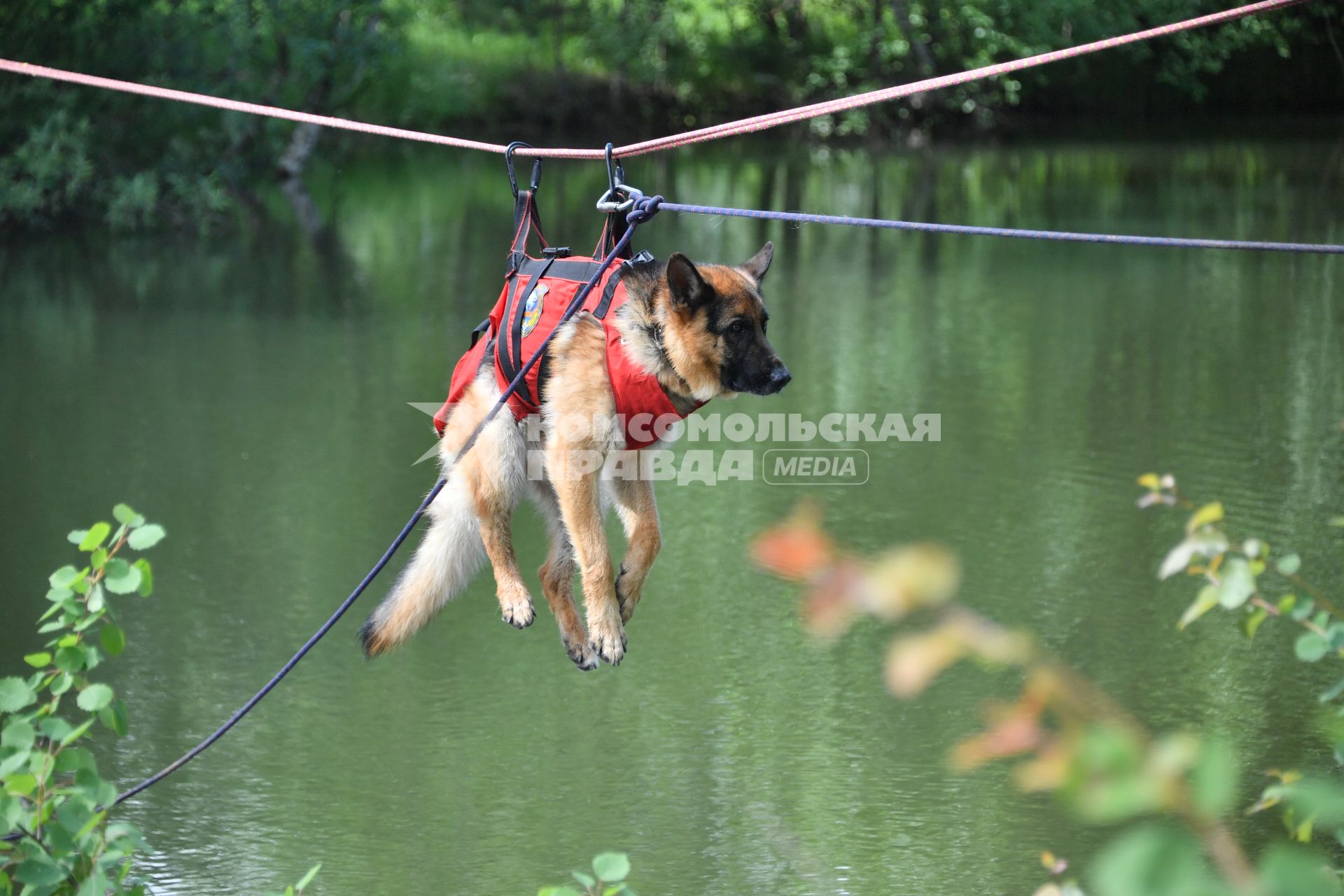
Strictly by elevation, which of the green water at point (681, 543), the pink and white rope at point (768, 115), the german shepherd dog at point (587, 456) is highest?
the pink and white rope at point (768, 115)

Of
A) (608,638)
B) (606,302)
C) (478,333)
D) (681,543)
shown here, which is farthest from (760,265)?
(681,543)

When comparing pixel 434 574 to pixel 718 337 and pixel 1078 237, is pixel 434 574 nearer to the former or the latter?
pixel 718 337

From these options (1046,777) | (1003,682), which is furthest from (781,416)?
(1046,777)

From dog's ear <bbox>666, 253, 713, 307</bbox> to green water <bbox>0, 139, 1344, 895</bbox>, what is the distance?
4.16m

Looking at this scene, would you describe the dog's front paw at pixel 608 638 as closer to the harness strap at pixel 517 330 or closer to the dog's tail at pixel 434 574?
the dog's tail at pixel 434 574

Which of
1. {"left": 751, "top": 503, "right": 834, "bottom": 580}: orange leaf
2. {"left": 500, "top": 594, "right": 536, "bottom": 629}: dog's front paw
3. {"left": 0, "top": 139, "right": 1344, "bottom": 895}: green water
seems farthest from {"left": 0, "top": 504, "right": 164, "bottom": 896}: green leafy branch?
{"left": 0, "top": 139, "right": 1344, "bottom": 895}: green water

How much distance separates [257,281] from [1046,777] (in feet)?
65.5

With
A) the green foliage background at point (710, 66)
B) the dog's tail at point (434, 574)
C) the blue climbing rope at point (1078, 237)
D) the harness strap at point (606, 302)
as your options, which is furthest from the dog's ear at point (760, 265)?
the green foliage background at point (710, 66)

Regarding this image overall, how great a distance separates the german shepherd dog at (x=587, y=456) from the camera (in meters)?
3.93

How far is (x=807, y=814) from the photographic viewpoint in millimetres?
7801

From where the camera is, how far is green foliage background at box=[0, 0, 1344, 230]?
2638cm

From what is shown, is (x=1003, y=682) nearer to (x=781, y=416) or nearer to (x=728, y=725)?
(x=728, y=725)

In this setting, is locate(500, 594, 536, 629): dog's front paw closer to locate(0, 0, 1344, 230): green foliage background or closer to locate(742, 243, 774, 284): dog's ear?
locate(742, 243, 774, 284): dog's ear

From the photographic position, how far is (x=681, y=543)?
11.3 meters
